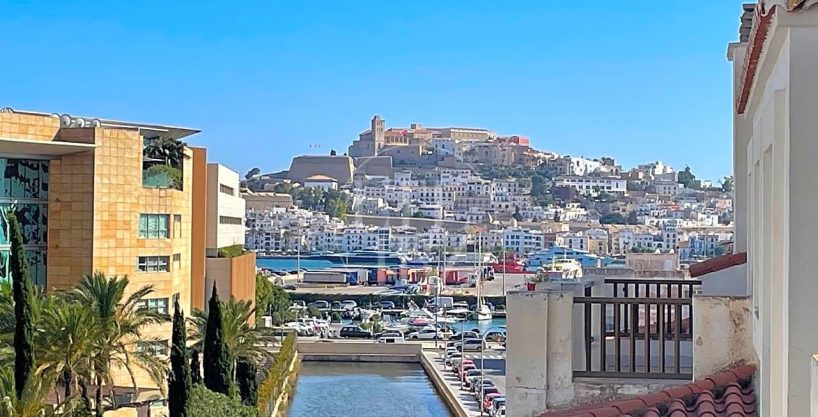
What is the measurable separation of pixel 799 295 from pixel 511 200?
565ft

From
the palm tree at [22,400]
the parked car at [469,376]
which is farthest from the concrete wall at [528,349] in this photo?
the parked car at [469,376]

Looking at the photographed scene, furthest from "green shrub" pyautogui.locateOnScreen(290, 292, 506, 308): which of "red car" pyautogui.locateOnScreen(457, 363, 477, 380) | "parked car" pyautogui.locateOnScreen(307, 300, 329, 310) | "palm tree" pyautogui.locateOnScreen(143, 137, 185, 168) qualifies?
"palm tree" pyautogui.locateOnScreen(143, 137, 185, 168)

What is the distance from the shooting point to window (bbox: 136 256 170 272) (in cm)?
2806

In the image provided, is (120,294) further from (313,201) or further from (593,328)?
(313,201)

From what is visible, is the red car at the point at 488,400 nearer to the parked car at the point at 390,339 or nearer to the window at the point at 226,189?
the window at the point at 226,189

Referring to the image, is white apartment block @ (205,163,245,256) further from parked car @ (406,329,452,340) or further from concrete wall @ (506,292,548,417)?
concrete wall @ (506,292,548,417)

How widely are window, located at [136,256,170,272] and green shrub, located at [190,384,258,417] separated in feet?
23.1

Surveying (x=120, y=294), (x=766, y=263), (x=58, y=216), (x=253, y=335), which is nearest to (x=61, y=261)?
(x=58, y=216)

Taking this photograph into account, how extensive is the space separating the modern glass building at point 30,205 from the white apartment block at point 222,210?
9112 mm

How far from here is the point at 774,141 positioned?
3891mm

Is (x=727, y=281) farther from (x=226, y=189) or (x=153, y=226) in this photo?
(x=226, y=189)

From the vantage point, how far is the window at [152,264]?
28062 mm

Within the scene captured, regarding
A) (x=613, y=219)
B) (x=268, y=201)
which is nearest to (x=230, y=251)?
(x=268, y=201)

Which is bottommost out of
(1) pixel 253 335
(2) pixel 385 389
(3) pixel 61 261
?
(2) pixel 385 389
